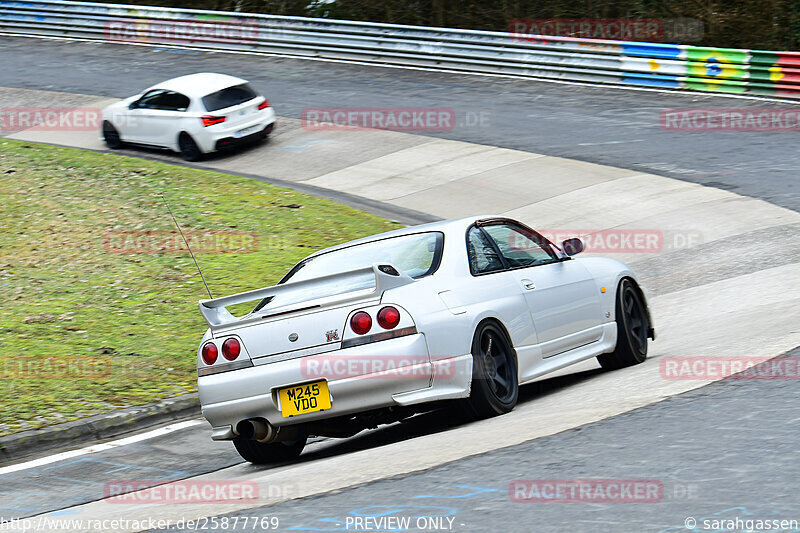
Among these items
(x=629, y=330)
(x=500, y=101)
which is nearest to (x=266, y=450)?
(x=629, y=330)

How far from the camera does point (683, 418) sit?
6.21m

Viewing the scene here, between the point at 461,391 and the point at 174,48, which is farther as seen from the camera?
the point at 174,48

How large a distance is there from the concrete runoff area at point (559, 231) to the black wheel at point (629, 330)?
0.18 meters

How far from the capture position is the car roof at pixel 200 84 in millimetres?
22156

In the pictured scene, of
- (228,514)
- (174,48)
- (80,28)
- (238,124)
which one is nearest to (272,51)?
(174,48)

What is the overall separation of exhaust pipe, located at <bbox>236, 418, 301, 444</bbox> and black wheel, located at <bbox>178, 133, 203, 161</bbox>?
627 inches

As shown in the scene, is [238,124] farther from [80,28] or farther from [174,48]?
[80,28]

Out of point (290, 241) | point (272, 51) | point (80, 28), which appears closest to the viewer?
point (290, 241)

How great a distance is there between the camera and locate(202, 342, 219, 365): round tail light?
7.06 metres

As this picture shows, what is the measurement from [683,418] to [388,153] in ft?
50.5

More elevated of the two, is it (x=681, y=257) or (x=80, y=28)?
(x=80, y=28)

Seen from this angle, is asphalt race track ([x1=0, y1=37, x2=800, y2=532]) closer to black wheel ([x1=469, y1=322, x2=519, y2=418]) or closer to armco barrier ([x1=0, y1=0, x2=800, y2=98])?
black wheel ([x1=469, y1=322, x2=519, y2=418])

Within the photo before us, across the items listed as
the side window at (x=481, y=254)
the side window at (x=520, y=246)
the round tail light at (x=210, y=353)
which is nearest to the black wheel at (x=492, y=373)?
the side window at (x=481, y=254)

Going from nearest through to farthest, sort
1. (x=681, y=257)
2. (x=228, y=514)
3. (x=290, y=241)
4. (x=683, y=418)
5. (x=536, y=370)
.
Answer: (x=228, y=514), (x=683, y=418), (x=536, y=370), (x=681, y=257), (x=290, y=241)
